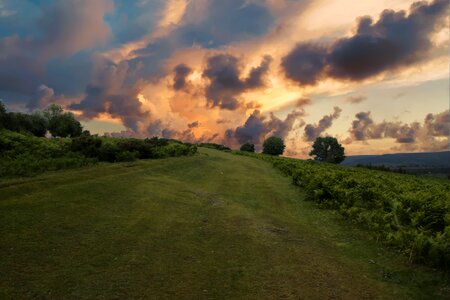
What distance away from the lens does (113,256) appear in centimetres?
1143

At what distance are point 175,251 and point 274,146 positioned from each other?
14160 centimetres

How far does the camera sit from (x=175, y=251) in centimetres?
1237

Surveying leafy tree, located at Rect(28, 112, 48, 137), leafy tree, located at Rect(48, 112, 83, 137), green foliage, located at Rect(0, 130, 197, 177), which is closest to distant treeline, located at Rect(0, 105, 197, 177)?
green foliage, located at Rect(0, 130, 197, 177)

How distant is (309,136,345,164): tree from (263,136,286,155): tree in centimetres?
1376

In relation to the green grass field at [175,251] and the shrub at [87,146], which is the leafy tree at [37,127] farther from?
the green grass field at [175,251]

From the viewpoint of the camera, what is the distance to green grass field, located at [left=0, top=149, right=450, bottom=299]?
388 inches

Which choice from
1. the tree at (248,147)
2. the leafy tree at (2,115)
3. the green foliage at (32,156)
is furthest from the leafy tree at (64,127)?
the tree at (248,147)

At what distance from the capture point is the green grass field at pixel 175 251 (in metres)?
9.84

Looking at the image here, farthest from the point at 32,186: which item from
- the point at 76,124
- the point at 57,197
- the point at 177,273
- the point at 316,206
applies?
the point at 76,124

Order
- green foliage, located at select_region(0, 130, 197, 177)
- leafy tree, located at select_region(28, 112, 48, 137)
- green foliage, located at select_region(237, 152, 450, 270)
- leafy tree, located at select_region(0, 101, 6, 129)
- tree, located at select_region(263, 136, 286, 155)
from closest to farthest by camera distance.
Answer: green foliage, located at select_region(237, 152, 450, 270) → green foliage, located at select_region(0, 130, 197, 177) → leafy tree, located at select_region(0, 101, 6, 129) → leafy tree, located at select_region(28, 112, 48, 137) → tree, located at select_region(263, 136, 286, 155)

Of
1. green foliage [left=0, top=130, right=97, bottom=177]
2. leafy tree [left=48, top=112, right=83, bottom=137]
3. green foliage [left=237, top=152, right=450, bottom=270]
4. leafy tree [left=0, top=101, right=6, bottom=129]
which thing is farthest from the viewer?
leafy tree [left=48, top=112, right=83, bottom=137]

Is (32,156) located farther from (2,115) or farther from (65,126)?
(65,126)

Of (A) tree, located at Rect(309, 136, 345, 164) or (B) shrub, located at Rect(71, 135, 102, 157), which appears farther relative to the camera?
(A) tree, located at Rect(309, 136, 345, 164)

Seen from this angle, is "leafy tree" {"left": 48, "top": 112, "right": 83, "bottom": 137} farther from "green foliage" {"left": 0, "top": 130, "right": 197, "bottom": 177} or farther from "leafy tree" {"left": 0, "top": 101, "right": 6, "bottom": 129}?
"green foliage" {"left": 0, "top": 130, "right": 197, "bottom": 177}
